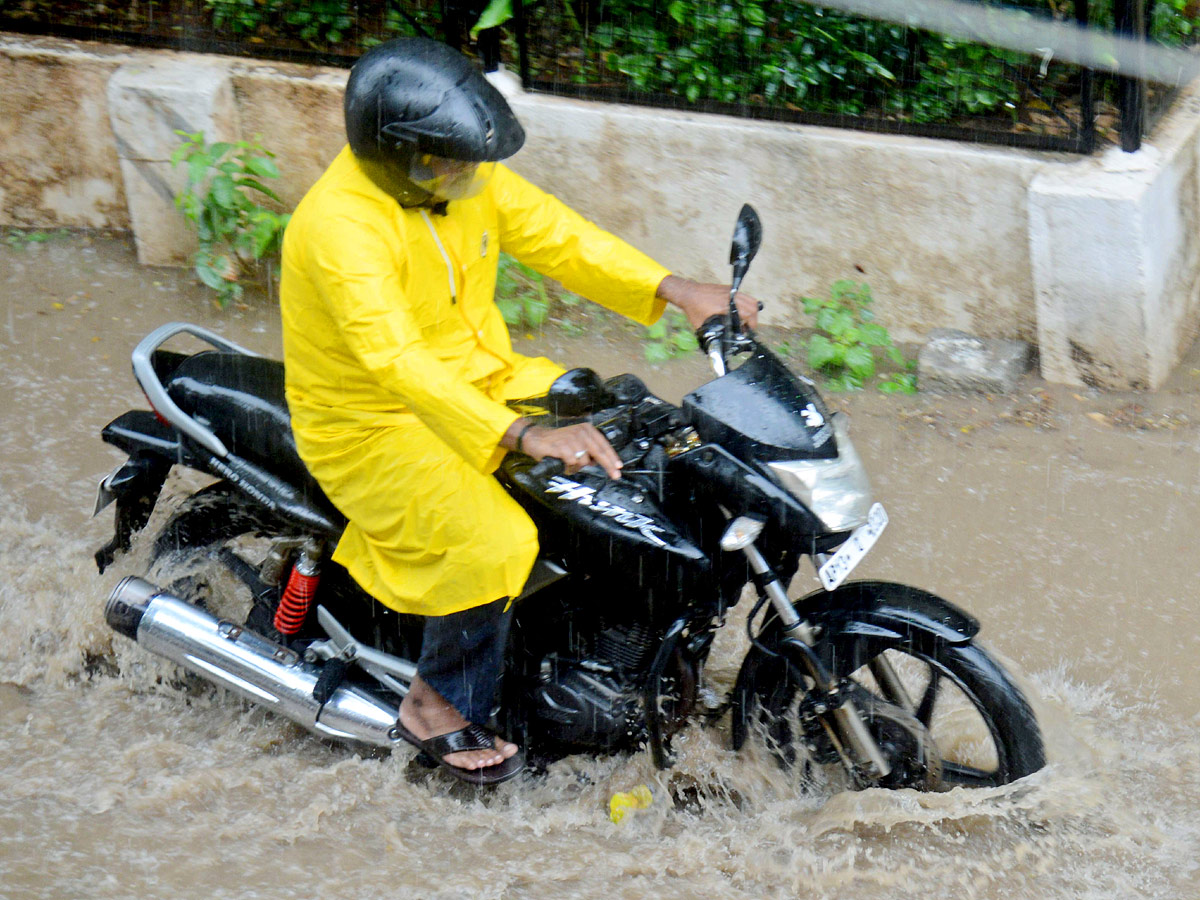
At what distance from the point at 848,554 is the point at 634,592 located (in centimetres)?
51

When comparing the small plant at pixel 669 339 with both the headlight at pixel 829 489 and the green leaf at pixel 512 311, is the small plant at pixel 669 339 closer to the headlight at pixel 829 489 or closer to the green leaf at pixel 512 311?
the green leaf at pixel 512 311

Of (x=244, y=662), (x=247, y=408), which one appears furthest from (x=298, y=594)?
(x=247, y=408)

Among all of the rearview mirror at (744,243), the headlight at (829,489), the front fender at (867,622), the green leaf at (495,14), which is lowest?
the front fender at (867,622)

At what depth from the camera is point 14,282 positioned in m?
5.82

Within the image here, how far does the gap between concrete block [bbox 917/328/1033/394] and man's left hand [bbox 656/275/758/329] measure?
2.32 meters

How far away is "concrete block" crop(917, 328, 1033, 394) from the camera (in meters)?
5.01

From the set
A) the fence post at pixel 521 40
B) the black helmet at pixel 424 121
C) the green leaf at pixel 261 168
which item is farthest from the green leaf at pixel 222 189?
the black helmet at pixel 424 121

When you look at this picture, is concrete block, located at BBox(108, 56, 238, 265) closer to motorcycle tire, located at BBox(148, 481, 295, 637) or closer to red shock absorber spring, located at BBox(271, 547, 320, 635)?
motorcycle tire, located at BBox(148, 481, 295, 637)

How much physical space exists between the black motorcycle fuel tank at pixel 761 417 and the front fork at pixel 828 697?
23 centimetres

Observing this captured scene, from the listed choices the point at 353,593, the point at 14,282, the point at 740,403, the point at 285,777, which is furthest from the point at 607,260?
the point at 14,282

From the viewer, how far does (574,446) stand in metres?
2.42

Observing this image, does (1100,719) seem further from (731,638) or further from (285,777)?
(285,777)

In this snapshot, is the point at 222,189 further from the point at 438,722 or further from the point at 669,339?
the point at 438,722

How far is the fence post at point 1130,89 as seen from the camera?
4.82 m
